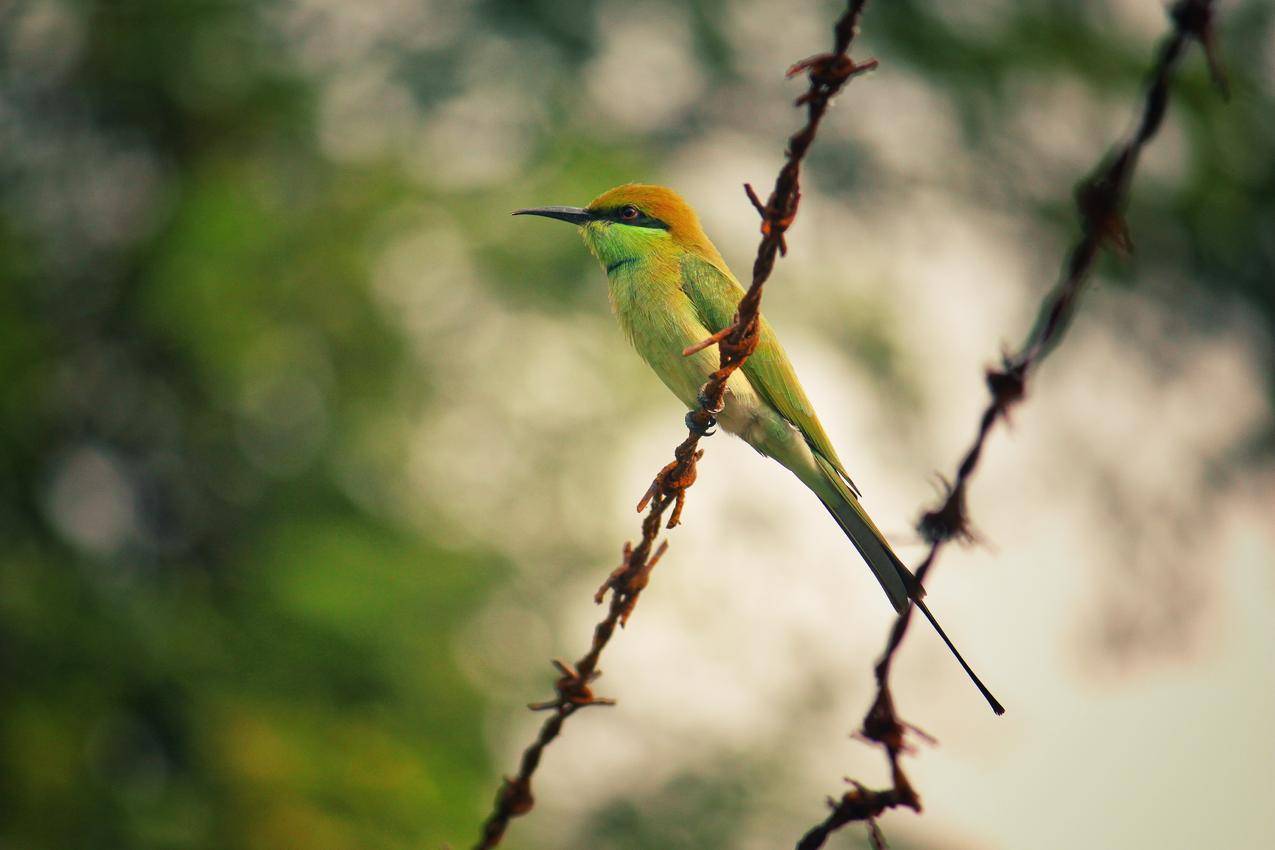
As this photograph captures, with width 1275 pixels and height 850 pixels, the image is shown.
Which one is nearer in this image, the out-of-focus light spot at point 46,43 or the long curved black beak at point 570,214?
the long curved black beak at point 570,214

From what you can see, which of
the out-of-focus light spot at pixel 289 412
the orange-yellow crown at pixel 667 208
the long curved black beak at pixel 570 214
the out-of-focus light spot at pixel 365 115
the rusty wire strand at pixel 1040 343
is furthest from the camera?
the out-of-focus light spot at pixel 365 115

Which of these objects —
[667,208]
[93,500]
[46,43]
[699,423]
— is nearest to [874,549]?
[699,423]

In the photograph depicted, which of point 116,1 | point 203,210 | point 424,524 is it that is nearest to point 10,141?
point 116,1

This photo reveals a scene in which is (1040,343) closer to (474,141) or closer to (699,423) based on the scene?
(699,423)

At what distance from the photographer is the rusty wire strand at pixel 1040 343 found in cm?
112

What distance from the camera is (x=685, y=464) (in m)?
2.28

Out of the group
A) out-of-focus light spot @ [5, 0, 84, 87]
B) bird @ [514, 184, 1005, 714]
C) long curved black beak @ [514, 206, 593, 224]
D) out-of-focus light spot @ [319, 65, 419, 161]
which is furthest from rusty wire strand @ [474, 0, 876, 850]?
out-of-focus light spot @ [5, 0, 84, 87]

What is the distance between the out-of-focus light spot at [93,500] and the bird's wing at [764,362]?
512 cm

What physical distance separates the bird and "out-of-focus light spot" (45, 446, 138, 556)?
485 cm

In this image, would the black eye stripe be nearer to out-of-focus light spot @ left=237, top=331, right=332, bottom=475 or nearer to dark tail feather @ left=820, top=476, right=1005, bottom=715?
dark tail feather @ left=820, top=476, right=1005, bottom=715

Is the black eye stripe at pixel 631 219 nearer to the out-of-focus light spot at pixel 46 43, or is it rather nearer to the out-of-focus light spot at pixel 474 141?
the out-of-focus light spot at pixel 474 141

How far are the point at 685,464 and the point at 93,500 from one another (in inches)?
244

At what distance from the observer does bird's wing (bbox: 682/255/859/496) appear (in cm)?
328

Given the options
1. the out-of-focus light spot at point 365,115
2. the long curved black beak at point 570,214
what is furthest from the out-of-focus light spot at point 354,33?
the long curved black beak at point 570,214
